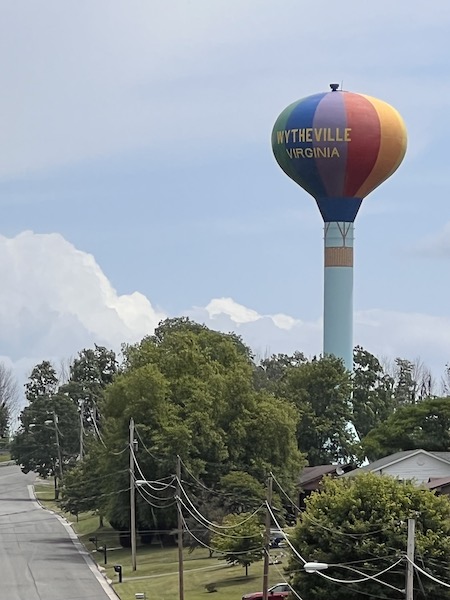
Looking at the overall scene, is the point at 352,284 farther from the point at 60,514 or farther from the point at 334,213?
the point at 60,514

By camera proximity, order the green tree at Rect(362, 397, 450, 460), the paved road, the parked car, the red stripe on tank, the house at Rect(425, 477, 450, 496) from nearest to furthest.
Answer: the parked car < the paved road < the house at Rect(425, 477, 450, 496) < the green tree at Rect(362, 397, 450, 460) < the red stripe on tank

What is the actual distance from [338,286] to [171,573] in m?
37.5

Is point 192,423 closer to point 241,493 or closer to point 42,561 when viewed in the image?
point 241,493

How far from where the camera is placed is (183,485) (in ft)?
247

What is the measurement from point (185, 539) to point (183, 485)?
3032 millimetres

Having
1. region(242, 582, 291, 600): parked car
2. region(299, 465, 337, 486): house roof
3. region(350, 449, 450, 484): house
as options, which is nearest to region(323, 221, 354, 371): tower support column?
region(299, 465, 337, 486): house roof

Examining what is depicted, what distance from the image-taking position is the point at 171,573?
66.6m

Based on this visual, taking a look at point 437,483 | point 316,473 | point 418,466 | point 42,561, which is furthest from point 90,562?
point 316,473

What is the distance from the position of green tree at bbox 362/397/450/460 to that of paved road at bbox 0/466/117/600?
801 inches

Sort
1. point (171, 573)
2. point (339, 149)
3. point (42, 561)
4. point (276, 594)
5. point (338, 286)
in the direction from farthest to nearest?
point (338, 286) → point (339, 149) → point (42, 561) → point (171, 573) → point (276, 594)

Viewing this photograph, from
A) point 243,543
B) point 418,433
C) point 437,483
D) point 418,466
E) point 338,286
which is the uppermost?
point 338,286

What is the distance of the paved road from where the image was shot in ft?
196

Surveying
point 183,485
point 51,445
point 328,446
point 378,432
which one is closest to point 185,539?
point 183,485

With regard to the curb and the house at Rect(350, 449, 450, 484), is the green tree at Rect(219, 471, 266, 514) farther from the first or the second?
the curb
